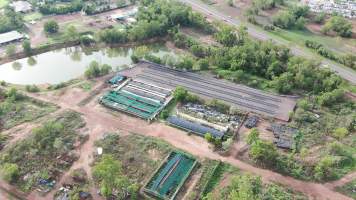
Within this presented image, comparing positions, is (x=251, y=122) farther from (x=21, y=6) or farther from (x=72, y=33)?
(x=21, y=6)

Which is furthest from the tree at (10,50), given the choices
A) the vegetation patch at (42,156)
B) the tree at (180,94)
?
the tree at (180,94)

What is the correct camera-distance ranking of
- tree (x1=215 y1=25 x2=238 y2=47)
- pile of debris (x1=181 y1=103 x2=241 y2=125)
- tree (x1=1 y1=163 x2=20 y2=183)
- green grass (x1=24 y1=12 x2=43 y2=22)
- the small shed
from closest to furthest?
tree (x1=1 y1=163 x2=20 y2=183)
pile of debris (x1=181 y1=103 x2=241 y2=125)
tree (x1=215 y1=25 x2=238 y2=47)
the small shed
green grass (x1=24 y1=12 x2=43 y2=22)

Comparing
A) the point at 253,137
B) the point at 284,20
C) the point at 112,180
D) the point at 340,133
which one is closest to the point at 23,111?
the point at 112,180

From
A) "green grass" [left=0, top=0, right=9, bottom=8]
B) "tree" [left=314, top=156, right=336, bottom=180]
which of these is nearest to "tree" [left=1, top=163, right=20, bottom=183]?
"tree" [left=314, top=156, right=336, bottom=180]

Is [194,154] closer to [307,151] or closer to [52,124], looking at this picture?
[307,151]

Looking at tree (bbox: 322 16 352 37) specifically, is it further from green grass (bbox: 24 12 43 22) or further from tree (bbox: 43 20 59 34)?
green grass (bbox: 24 12 43 22)

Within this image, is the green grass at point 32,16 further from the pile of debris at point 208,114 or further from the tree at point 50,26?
the pile of debris at point 208,114

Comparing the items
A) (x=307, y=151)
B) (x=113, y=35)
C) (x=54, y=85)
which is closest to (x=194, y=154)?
(x=307, y=151)
